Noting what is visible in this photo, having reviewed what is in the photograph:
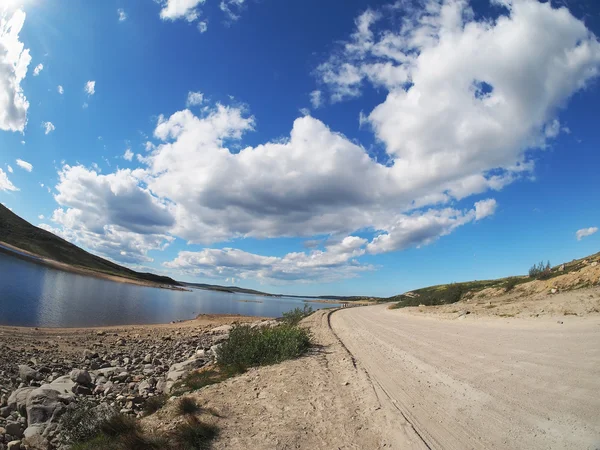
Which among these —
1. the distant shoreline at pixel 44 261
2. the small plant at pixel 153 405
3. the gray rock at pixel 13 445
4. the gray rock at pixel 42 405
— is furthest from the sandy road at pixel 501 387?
the distant shoreline at pixel 44 261

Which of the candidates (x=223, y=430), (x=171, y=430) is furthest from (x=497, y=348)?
(x=171, y=430)

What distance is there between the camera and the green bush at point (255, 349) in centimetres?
1232

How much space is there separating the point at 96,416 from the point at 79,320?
30061 mm

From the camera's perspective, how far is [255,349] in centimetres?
1280

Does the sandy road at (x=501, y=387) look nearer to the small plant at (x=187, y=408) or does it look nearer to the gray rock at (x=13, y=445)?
the small plant at (x=187, y=408)

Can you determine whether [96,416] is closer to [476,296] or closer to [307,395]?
[307,395]

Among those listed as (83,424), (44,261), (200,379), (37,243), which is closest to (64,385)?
(200,379)

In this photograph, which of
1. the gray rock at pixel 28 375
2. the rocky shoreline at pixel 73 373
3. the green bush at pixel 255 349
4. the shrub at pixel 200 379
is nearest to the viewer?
the rocky shoreline at pixel 73 373

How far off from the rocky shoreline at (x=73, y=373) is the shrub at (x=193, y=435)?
3105 mm

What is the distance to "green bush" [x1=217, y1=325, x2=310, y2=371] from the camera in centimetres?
1232

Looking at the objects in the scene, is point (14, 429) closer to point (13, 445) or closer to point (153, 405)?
point (13, 445)

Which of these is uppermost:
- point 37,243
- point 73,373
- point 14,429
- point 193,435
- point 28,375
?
point 37,243

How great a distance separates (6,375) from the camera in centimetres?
1300

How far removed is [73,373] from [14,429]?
4.93m
